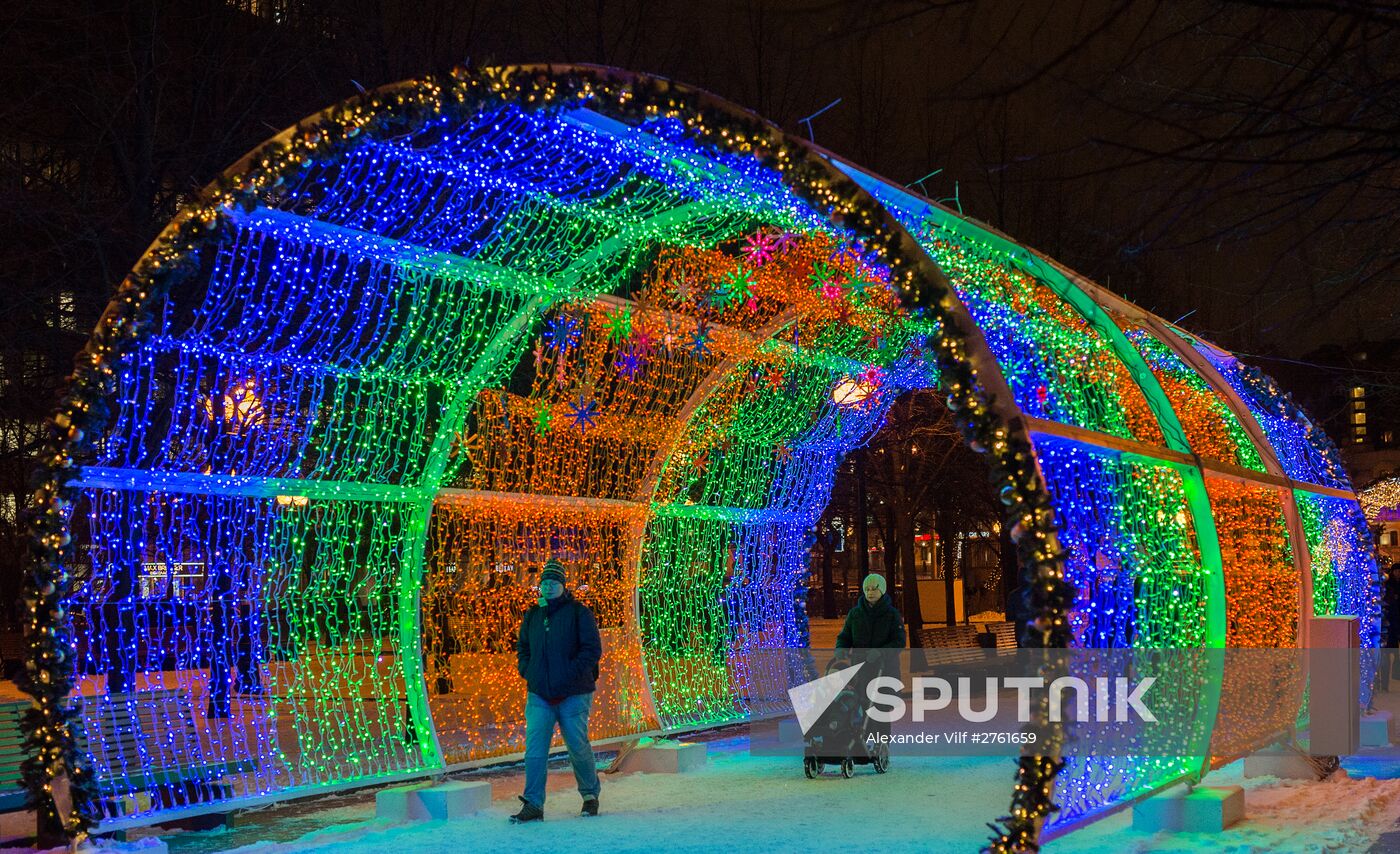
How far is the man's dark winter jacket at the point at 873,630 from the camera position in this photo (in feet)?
39.4

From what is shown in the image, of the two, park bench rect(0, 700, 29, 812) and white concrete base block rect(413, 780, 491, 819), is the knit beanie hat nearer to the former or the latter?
Result: white concrete base block rect(413, 780, 491, 819)

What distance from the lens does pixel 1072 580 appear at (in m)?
7.11

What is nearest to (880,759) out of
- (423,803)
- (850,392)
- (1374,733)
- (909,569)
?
(850,392)

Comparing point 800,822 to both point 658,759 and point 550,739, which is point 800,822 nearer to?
point 550,739

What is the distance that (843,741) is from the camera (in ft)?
38.3

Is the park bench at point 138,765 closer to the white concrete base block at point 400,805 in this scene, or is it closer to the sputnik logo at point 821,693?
the white concrete base block at point 400,805

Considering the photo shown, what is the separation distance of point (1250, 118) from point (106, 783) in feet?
22.0

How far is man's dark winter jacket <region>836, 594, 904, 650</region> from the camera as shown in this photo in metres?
12.0

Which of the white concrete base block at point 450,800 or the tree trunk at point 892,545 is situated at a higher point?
the tree trunk at point 892,545

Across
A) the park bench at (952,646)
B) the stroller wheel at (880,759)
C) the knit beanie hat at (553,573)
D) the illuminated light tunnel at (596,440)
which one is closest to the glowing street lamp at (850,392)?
the illuminated light tunnel at (596,440)

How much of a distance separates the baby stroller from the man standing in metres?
2.25

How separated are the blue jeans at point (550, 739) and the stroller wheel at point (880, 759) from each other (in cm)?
269

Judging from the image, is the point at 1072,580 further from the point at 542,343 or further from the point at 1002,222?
the point at 1002,222

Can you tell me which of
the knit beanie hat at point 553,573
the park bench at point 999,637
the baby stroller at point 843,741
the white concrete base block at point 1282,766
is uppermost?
the knit beanie hat at point 553,573
